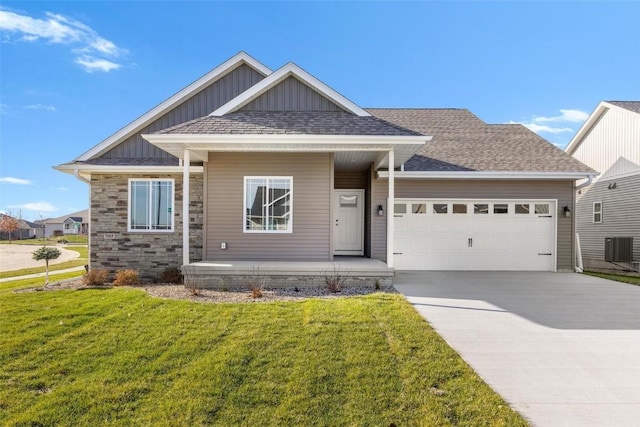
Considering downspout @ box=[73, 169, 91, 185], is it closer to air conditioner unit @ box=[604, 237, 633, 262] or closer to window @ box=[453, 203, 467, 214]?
window @ box=[453, 203, 467, 214]

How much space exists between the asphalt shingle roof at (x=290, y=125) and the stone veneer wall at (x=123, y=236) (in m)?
2.11

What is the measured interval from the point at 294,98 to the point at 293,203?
288 centimetres

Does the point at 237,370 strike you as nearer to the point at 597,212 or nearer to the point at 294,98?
the point at 294,98

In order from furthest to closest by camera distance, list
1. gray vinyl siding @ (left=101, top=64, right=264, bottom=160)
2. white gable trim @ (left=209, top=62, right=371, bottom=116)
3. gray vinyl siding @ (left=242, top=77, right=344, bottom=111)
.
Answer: gray vinyl siding @ (left=101, top=64, right=264, bottom=160), gray vinyl siding @ (left=242, top=77, right=344, bottom=111), white gable trim @ (left=209, top=62, right=371, bottom=116)

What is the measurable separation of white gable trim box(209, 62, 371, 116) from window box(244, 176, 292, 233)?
2.03 m

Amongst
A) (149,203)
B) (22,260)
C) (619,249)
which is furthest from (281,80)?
(22,260)

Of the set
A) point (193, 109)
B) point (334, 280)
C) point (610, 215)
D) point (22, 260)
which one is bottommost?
point (22, 260)

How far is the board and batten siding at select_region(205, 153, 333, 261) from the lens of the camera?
9391 mm

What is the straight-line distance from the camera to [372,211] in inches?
423

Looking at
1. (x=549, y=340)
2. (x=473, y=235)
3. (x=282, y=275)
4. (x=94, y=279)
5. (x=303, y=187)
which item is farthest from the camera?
(x=473, y=235)

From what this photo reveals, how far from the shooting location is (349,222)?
11.8 m

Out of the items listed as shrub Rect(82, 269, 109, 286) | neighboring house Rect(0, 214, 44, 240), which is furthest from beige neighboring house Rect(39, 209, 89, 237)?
shrub Rect(82, 269, 109, 286)

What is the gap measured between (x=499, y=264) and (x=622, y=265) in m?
7.65

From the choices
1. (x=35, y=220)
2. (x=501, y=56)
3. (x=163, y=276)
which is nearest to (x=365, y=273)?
(x=163, y=276)
